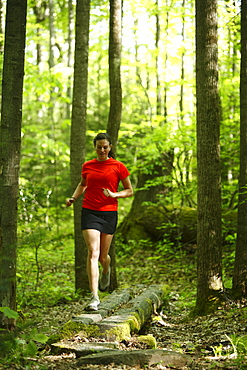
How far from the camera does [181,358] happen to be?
3680mm

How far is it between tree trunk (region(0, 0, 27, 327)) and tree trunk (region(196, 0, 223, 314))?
2927 millimetres

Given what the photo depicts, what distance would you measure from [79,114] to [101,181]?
302 centimetres

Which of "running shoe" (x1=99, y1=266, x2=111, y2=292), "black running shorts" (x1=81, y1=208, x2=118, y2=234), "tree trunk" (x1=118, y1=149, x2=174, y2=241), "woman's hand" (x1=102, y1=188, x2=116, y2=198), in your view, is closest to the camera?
"woman's hand" (x1=102, y1=188, x2=116, y2=198)

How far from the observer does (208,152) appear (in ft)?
20.3

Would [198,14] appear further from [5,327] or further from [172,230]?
[172,230]

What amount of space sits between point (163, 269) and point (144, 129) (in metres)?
4.81

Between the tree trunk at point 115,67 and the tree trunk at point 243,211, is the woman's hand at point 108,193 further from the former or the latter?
the tree trunk at point 115,67

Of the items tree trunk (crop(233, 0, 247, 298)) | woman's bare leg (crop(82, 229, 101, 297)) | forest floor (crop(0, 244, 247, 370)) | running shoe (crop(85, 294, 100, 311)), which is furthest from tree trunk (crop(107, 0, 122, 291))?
running shoe (crop(85, 294, 100, 311))

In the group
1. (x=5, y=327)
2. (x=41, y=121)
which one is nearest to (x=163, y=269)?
(x=5, y=327)

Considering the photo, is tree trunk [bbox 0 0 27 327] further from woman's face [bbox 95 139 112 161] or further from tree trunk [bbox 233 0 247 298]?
tree trunk [bbox 233 0 247 298]

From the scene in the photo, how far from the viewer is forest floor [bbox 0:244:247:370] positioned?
3553mm

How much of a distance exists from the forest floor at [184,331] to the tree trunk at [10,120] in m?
0.79

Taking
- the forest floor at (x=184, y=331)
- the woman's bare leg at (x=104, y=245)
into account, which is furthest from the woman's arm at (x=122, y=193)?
the forest floor at (x=184, y=331)

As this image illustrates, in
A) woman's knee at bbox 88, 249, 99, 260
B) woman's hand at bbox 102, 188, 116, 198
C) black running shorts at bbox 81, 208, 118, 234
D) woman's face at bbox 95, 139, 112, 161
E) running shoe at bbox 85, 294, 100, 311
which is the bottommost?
running shoe at bbox 85, 294, 100, 311
